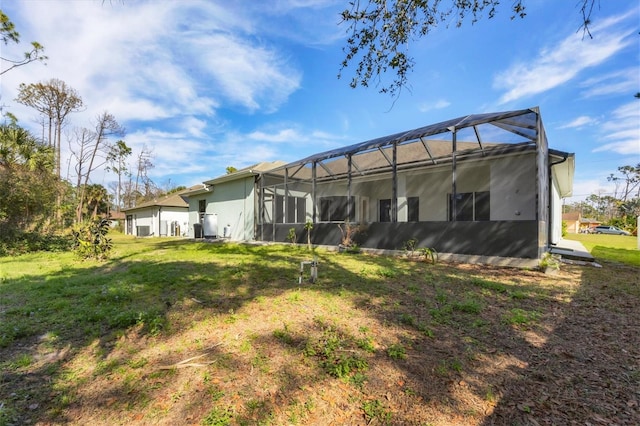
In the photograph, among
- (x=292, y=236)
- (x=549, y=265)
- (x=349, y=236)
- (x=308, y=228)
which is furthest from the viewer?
(x=292, y=236)

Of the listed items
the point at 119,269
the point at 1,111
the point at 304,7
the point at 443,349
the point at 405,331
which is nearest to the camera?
the point at 443,349

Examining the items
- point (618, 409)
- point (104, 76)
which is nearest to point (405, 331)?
point (618, 409)

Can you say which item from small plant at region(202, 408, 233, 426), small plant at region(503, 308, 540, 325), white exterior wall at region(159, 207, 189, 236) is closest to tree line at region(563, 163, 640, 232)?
small plant at region(503, 308, 540, 325)

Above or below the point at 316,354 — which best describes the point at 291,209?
above

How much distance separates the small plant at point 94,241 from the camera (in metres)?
7.84

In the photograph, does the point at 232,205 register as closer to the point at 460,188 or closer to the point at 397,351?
the point at 460,188

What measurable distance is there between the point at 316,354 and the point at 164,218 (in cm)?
2505

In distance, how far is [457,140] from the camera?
8.93 meters

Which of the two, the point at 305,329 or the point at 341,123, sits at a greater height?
the point at 341,123

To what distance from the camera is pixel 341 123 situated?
12141mm

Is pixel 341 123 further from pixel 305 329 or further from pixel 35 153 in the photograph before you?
pixel 35 153

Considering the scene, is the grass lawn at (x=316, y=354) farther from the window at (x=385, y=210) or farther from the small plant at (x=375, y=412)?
the window at (x=385, y=210)

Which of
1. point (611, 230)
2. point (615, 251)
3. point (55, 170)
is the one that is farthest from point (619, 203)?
point (55, 170)

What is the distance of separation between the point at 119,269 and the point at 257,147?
20345mm
